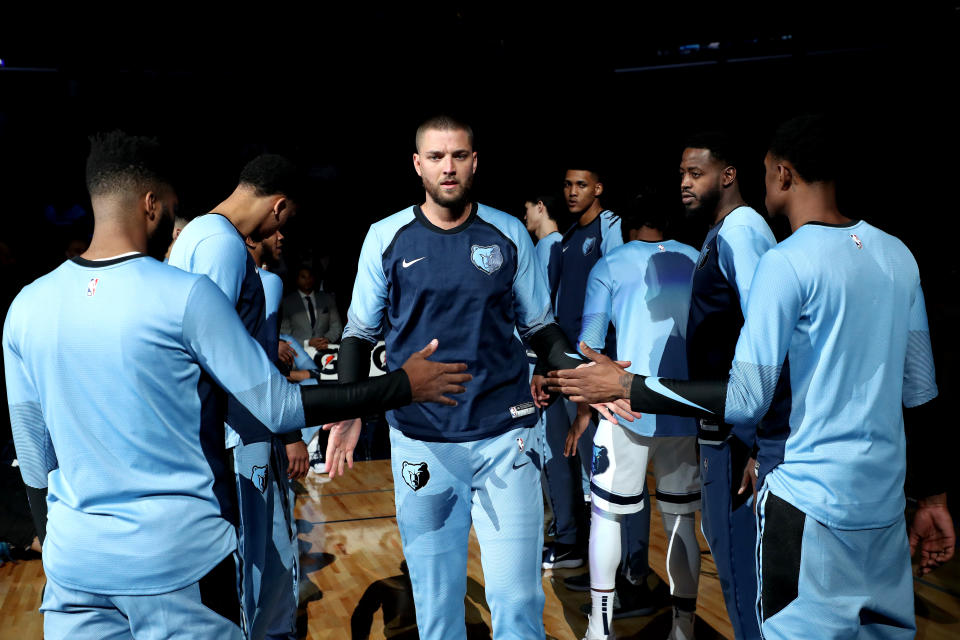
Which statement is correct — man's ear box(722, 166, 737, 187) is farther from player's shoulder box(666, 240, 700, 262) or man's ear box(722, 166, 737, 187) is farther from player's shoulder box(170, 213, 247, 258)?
player's shoulder box(170, 213, 247, 258)

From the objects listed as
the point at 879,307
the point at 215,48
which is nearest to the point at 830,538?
the point at 879,307

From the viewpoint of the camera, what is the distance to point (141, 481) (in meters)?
1.73

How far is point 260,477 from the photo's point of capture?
2781 mm

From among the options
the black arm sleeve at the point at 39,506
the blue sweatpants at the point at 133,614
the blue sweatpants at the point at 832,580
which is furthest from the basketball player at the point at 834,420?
the black arm sleeve at the point at 39,506

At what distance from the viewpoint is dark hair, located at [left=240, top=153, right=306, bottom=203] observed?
2.92 meters

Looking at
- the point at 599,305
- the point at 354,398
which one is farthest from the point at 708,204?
the point at 354,398

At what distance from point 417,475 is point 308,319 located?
20.0 ft

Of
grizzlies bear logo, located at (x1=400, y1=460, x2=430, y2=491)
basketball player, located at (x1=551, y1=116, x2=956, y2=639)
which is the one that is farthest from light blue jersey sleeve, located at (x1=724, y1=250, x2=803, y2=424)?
grizzlies bear logo, located at (x1=400, y1=460, x2=430, y2=491)

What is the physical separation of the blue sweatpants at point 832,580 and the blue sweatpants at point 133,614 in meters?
1.39

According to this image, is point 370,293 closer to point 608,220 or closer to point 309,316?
point 608,220

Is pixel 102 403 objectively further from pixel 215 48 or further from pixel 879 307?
pixel 215 48

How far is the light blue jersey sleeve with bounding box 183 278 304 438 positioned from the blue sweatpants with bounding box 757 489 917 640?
129 cm

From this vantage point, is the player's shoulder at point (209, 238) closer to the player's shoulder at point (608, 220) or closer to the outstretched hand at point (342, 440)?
the outstretched hand at point (342, 440)

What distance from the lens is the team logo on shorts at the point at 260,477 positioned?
2.77 metres
